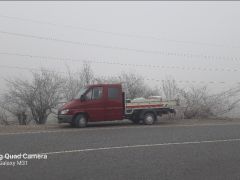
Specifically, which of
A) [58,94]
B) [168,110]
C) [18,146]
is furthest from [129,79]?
[18,146]

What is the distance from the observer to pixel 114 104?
19.0 m

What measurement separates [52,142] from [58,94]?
28104mm

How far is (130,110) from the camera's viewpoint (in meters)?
19.5

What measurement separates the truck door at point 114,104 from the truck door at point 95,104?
1.15 feet

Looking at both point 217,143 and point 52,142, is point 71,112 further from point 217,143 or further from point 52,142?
point 217,143

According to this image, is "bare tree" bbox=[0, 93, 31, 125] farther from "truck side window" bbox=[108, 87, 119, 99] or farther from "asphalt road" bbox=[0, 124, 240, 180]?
"asphalt road" bbox=[0, 124, 240, 180]

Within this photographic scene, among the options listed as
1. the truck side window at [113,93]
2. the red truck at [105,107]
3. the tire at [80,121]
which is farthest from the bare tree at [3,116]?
the truck side window at [113,93]

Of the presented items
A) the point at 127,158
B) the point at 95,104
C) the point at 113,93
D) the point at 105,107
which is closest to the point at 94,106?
the point at 95,104

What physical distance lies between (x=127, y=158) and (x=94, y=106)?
9.54m

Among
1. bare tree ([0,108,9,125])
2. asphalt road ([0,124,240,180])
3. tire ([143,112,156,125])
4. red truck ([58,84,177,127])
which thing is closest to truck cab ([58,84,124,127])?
red truck ([58,84,177,127])

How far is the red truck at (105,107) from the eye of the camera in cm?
1816

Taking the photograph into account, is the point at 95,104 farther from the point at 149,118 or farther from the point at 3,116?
the point at 3,116

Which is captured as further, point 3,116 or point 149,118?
point 3,116

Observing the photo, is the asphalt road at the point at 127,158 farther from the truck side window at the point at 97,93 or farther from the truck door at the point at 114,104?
the truck door at the point at 114,104
